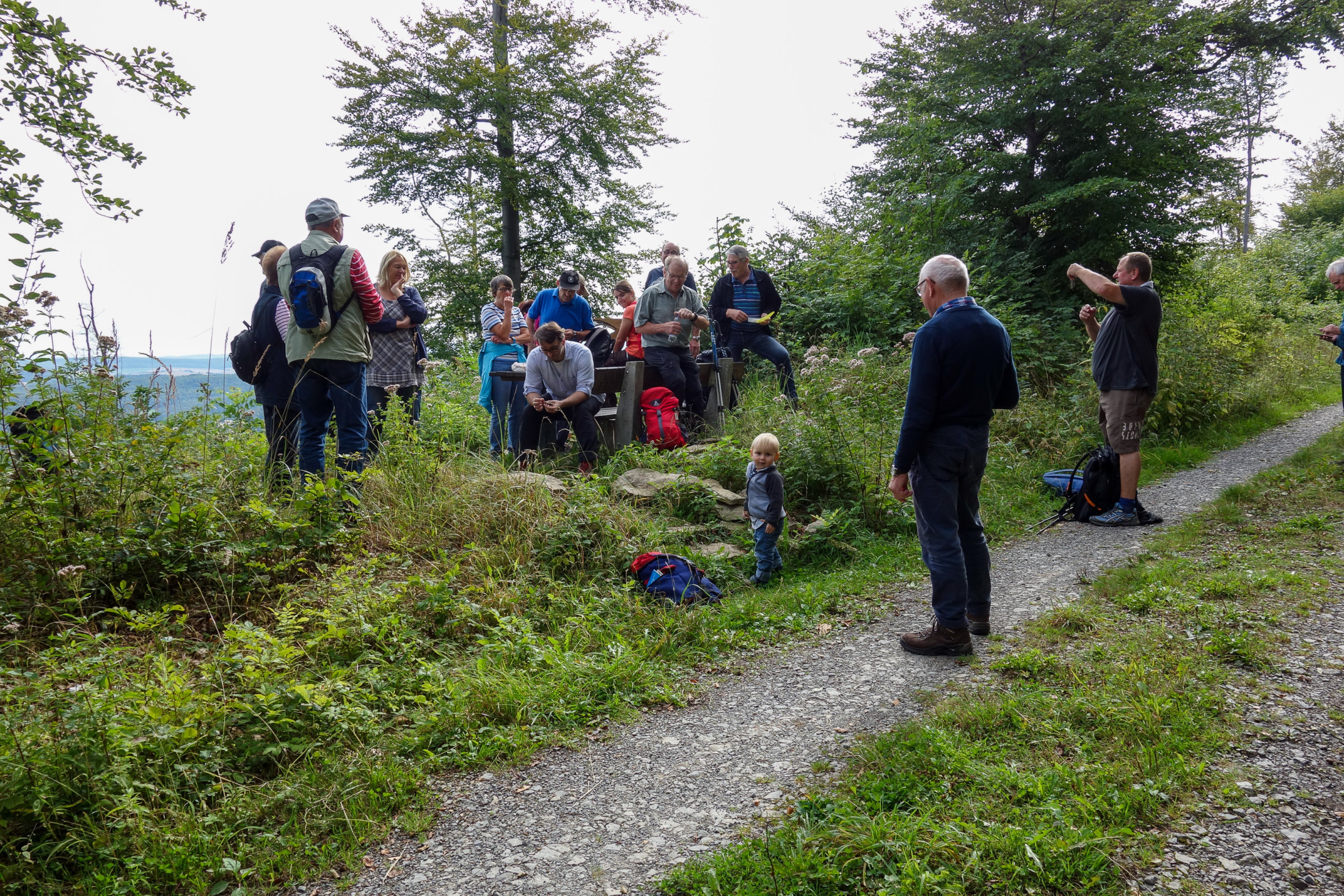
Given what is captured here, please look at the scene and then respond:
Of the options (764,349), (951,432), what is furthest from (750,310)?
(951,432)

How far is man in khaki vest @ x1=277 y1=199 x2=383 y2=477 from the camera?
5812 millimetres

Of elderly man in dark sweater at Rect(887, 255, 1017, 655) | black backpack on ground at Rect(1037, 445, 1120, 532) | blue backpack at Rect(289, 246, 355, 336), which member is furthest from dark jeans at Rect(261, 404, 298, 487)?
black backpack on ground at Rect(1037, 445, 1120, 532)

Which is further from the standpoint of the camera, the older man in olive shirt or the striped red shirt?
the older man in olive shirt

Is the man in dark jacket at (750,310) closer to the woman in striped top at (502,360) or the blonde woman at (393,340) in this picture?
the woman in striped top at (502,360)

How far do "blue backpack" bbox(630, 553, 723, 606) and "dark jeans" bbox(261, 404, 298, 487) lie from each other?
8.88 feet

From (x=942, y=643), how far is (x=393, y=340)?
18.5 ft

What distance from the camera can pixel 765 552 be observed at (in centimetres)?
593

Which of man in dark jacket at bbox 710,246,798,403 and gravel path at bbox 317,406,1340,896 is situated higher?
man in dark jacket at bbox 710,246,798,403

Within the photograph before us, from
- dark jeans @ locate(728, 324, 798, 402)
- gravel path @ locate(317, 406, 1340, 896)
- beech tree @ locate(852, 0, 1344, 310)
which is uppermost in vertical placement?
beech tree @ locate(852, 0, 1344, 310)

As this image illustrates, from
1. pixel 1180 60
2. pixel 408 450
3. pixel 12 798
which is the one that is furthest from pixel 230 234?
pixel 1180 60

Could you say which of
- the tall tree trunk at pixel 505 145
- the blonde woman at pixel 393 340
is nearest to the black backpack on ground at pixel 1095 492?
the blonde woman at pixel 393 340

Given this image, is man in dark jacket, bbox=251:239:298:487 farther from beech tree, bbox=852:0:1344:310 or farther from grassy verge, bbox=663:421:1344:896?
beech tree, bbox=852:0:1344:310

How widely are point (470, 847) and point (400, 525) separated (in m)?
3.18

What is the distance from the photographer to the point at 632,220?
20609 mm
